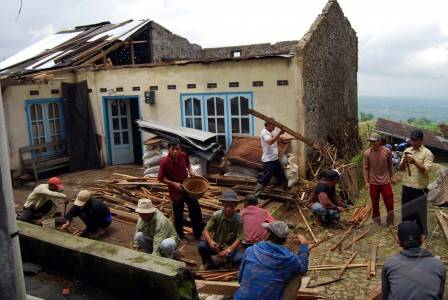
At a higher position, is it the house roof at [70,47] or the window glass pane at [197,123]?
the house roof at [70,47]

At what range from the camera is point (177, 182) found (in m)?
7.77

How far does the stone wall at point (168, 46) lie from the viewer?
59.9ft

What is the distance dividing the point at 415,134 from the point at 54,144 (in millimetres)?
10751

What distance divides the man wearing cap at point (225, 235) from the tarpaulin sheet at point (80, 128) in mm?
8461

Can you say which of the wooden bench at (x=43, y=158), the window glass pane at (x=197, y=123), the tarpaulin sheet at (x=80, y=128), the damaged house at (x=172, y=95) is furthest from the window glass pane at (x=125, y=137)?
the window glass pane at (x=197, y=123)

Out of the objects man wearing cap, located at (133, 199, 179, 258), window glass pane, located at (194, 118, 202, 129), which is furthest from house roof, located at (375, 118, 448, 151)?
man wearing cap, located at (133, 199, 179, 258)

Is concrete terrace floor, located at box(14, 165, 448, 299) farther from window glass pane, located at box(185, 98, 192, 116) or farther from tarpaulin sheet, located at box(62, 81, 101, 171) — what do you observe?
window glass pane, located at box(185, 98, 192, 116)

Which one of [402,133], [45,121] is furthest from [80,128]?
[402,133]

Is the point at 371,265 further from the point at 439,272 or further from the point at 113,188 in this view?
the point at 113,188

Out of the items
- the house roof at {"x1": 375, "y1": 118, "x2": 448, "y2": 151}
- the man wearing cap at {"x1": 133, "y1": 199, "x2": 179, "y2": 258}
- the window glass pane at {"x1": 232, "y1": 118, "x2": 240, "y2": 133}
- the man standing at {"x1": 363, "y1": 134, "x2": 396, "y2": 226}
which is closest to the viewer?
A: the man wearing cap at {"x1": 133, "y1": 199, "x2": 179, "y2": 258}

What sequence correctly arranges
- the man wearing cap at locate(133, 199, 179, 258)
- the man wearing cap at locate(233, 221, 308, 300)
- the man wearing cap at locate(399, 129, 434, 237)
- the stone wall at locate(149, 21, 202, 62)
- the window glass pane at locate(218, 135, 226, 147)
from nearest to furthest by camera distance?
the man wearing cap at locate(233, 221, 308, 300) → the man wearing cap at locate(133, 199, 179, 258) → the man wearing cap at locate(399, 129, 434, 237) → the window glass pane at locate(218, 135, 226, 147) → the stone wall at locate(149, 21, 202, 62)

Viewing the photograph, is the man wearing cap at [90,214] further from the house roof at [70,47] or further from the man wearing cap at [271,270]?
the house roof at [70,47]

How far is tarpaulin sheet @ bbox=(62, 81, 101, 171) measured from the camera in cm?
1364

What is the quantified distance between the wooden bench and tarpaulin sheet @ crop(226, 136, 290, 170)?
583cm
